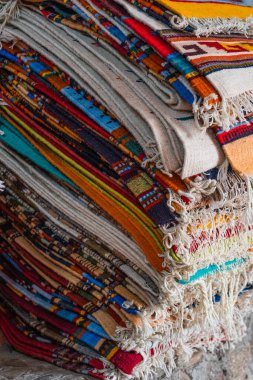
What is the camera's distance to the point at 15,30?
4.59 ft

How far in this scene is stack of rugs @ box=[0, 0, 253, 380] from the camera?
112 centimetres

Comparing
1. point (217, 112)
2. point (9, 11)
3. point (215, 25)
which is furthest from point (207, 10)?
point (9, 11)

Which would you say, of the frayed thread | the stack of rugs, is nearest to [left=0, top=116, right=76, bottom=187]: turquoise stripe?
the stack of rugs

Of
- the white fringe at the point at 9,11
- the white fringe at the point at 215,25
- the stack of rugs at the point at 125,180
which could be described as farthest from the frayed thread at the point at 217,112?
the white fringe at the point at 9,11

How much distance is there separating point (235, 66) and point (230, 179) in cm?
20

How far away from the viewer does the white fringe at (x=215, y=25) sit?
119 cm

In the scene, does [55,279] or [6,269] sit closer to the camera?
[55,279]

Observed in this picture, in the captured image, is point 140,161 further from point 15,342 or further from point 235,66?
point 15,342

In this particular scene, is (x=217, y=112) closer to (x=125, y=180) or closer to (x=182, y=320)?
(x=125, y=180)

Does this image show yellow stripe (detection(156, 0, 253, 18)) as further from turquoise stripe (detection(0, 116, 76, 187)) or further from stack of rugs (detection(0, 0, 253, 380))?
turquoise stripe (detection(0, 116, 76, 187))

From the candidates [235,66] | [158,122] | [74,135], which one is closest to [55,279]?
[74,135]

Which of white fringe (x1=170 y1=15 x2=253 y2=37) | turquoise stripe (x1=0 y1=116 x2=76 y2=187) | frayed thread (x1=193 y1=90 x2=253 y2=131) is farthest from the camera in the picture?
→ turquoise stripe (x1=0 y1=116 x2=76 y2=187)

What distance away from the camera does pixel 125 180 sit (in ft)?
3.89

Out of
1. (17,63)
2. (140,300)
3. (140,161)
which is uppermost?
(17,63)
